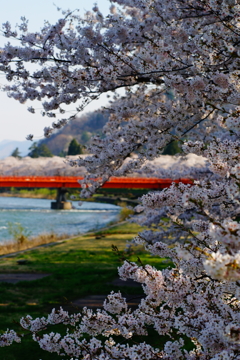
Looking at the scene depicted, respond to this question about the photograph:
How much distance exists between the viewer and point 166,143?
291 inches

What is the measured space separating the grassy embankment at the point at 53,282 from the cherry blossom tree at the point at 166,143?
1.93ft

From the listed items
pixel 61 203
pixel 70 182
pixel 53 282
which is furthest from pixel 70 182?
pixel 53 282

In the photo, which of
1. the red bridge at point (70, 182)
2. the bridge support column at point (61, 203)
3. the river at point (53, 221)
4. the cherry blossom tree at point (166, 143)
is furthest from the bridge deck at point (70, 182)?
the cherry blossom tree at point (166, 143)

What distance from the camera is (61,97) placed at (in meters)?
7.99

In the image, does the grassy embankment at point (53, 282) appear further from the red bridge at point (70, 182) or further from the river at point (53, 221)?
the red bridge at point (70, 182)

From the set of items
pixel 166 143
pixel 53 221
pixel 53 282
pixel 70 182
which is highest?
pixel 166 143

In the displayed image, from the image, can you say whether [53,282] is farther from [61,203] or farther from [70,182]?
[61,203]

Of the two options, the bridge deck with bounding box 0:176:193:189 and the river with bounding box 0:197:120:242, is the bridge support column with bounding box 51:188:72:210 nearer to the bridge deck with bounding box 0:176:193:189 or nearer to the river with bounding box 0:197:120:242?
the bridge deck with bounding box 0:176:193:189

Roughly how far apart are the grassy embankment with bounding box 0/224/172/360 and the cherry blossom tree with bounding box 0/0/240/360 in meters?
0.59

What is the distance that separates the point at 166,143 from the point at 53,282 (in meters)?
6.22

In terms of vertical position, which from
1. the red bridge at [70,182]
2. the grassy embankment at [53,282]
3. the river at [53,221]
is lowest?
the river at [53,221]

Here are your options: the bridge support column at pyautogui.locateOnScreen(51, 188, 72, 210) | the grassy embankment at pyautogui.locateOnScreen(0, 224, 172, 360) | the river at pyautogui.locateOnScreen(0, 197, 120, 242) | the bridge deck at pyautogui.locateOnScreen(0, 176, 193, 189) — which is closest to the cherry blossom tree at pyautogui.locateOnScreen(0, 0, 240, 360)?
the grassy embankment at pyautogui.locateOnScreen(0, 224, 172, 360)

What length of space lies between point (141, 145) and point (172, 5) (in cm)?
248

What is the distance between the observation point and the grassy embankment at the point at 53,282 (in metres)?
7.90
